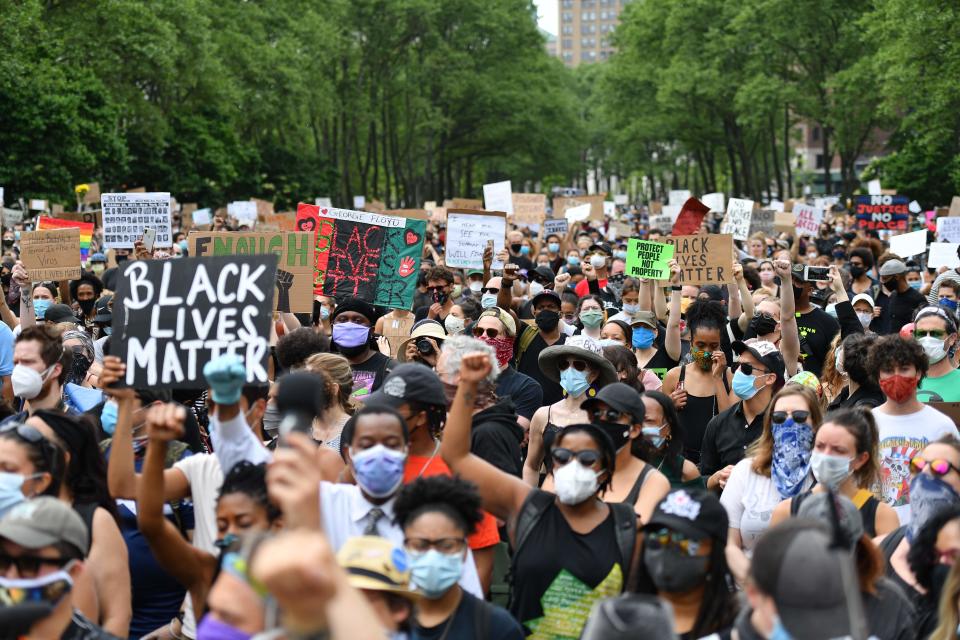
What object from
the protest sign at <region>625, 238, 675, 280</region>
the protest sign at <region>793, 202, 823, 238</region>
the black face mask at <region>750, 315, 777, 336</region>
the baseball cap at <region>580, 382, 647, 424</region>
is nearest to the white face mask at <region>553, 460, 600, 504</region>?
the baseball cap at <region>580, 382, 647, 424</region>

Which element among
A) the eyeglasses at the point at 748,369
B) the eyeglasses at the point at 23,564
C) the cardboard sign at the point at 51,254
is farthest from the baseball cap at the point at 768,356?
the cardboard sign at the point at 51,254

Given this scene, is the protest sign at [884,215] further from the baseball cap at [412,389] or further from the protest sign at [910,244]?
the baseball cap at [412,389]

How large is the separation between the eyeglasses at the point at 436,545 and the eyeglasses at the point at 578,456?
2.56ft

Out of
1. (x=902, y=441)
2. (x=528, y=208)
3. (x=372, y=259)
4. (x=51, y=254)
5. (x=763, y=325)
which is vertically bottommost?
(x=902, y=441)

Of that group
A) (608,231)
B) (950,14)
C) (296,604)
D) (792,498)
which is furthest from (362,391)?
(950,14)

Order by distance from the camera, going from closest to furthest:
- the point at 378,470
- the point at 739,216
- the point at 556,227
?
the point at 378,470 < the point at 739,216 < the point at 556,227

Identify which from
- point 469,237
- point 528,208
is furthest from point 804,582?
point 528,208

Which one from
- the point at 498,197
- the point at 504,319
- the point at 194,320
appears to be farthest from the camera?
the point at 498,197

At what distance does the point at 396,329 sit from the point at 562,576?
240 inches

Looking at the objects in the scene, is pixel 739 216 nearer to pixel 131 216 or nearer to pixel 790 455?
pixel 131 216

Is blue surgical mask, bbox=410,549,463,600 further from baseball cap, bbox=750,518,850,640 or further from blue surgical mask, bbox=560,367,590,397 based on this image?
blue surgical mask, bbox=560,367,590,397

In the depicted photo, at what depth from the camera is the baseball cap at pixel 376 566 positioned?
4078 mm

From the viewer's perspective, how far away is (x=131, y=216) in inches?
606

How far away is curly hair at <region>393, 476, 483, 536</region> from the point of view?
14.8 feet
